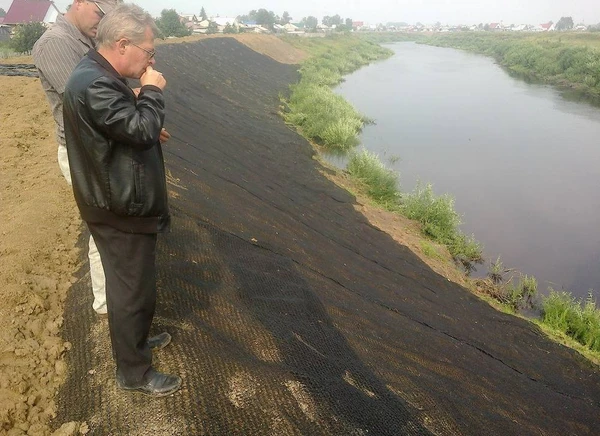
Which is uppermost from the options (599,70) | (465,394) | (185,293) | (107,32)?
(599,70)

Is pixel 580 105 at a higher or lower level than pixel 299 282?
higher

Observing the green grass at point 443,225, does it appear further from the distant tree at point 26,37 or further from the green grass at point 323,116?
the distant tree at point 26,37

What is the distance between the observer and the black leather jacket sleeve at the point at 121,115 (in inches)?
64.2

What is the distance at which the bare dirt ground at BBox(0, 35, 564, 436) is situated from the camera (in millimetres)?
2154

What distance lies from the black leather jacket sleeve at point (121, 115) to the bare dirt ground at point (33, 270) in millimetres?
1399

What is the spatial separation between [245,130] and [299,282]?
703cm

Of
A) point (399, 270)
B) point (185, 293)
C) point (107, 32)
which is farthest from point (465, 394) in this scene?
point (107, 32)

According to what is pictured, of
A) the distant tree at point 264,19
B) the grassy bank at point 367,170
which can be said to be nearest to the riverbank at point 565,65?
the grassy bank at point 367,170

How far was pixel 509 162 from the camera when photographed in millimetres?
12930

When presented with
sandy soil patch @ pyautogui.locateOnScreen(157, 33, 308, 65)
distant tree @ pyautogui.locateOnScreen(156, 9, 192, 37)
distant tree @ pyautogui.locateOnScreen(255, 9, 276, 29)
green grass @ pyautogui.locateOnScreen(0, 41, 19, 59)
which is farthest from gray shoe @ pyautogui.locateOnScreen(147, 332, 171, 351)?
distant tree @ pyautogui.locateOnScreen(255, 9, 276, 29)

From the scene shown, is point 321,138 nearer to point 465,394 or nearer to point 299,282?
point 299,282

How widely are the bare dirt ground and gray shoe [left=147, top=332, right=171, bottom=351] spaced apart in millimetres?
484

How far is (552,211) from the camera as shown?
9.83 m

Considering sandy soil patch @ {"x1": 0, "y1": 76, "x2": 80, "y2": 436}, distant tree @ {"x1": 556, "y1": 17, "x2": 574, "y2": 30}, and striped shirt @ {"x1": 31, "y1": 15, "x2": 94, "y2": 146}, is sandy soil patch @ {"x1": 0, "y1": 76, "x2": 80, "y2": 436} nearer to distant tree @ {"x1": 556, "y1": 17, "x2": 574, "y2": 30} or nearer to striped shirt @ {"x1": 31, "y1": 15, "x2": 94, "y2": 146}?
striped shirt @ {"x1": 31, "y1": 15, "x2": 94, "y2": 146}
